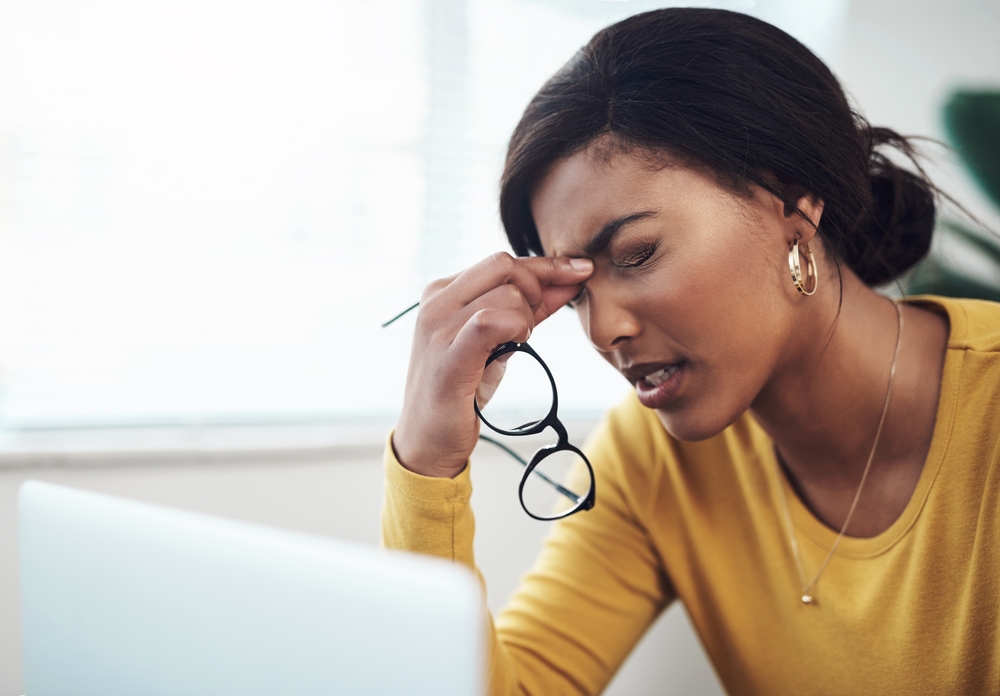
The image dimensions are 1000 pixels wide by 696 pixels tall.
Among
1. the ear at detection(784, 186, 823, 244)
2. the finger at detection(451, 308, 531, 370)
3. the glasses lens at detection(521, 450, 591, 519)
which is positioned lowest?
the glasses lens at detection(521, 450, 591, 519)

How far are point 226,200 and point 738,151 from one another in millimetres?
968

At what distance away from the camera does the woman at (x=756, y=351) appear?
800 mm

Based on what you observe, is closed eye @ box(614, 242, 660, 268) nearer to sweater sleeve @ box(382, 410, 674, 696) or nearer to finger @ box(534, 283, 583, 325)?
finger @ box(534, 283, 583, 325)

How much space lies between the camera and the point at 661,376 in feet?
2.90

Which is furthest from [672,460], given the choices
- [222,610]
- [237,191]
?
[237,191]

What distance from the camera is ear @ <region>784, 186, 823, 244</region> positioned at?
0.84 meters

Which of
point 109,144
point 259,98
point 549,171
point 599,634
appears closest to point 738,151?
point 549,171

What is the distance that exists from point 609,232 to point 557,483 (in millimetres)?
567

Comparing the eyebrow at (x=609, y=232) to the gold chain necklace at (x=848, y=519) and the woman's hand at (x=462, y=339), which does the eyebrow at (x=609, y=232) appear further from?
the gold chain necklace at (x=848, y=519)

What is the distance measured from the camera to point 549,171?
34.4 inches

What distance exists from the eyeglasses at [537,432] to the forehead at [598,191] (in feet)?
0.51

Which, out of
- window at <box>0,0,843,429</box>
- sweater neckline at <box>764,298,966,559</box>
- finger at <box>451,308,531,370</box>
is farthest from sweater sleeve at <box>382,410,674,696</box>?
window at <box>0,0,843,429</box>

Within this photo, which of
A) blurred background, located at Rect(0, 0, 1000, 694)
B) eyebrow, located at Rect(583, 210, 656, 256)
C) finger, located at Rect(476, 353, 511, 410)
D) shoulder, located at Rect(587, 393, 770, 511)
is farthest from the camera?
Answer: blurred background, located at Rect(0, 0, 1000, 694)

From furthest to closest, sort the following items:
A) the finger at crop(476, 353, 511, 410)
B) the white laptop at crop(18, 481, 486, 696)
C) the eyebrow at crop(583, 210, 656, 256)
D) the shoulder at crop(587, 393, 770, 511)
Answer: the shoulder at crop(587, 393, 770, 511) → the finger at crop(476, 353, 511, 410) → the eyebrow at crop(583, 210, 656, 256) → the white laptop at crop(18, 481, 486, 696)
